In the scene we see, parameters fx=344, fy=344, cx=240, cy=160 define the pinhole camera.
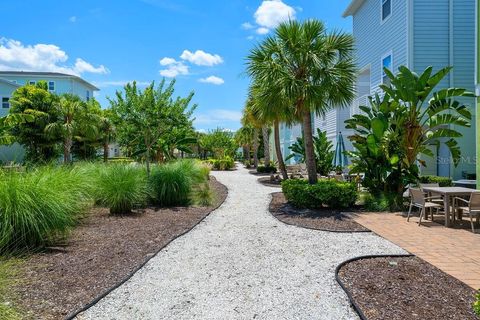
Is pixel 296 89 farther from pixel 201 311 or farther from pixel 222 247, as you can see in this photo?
pixel 201 311

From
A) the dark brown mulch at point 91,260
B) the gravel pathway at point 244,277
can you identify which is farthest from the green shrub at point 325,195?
the dark brown mulch at point 91,260

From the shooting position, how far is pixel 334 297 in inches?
164

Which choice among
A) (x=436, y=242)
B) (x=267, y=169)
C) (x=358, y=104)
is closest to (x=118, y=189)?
(x=436, y=242)

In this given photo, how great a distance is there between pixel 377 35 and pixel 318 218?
1186cm

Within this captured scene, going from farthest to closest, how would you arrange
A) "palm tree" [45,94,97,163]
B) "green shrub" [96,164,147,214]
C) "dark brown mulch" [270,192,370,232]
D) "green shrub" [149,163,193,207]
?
"palm tree" [45,94,97,163], "green shrub" [149,163,193,207], "green shrub" [96,164,147,214], "dark brown mulch" [270,192,370,232]

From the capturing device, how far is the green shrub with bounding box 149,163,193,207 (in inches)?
425

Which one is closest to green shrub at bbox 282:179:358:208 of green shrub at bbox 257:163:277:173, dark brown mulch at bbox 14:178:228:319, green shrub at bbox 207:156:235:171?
dark brown mulch at bbox 14:178:228:319

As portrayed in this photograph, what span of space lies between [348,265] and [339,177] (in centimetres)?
934

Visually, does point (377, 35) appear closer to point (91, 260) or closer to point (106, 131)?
point (91, 260)

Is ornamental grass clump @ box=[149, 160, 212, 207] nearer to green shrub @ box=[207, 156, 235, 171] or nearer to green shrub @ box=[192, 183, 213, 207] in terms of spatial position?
green shrub @ box=[192, 183, 213, 207]

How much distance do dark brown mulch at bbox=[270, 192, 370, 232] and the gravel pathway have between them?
1.59 feet

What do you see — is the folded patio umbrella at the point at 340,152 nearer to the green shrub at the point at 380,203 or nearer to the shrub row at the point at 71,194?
the green shrub at the point at 380,203

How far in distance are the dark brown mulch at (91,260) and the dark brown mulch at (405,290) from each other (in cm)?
320

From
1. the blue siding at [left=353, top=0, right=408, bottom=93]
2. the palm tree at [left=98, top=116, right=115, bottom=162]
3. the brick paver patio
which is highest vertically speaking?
the blue siding at [left=353, top=0, right=408, bottom=93]
